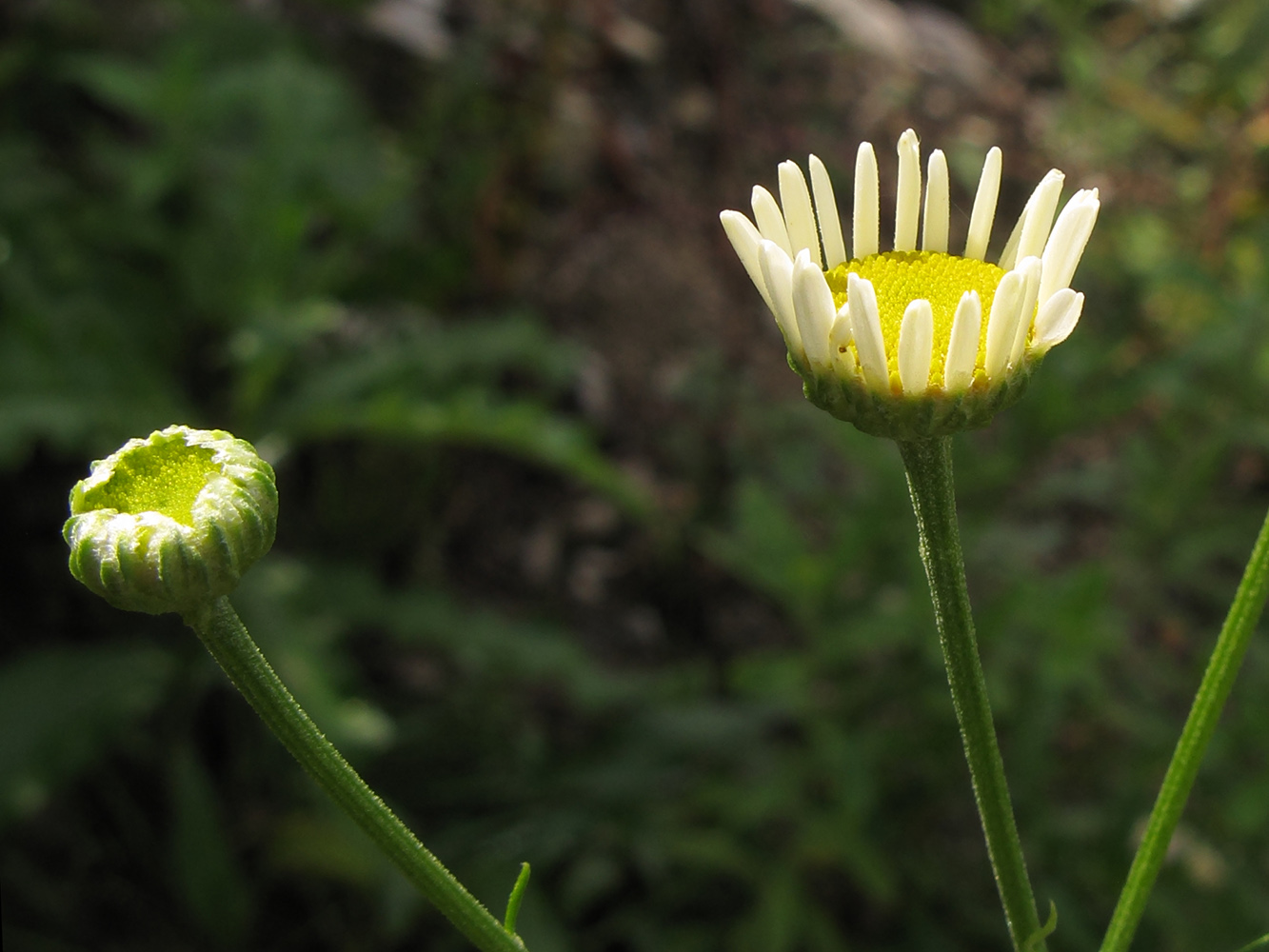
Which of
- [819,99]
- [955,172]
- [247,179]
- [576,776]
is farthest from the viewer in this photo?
[819,99]

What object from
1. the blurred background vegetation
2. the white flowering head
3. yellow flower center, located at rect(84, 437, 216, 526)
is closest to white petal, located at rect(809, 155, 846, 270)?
the white flowering head

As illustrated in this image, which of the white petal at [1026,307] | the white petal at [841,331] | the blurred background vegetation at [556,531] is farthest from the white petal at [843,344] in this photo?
the blurred background vegetation at [556,531]

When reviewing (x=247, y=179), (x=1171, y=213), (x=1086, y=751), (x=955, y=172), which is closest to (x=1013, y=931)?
(x=1086, y=751)

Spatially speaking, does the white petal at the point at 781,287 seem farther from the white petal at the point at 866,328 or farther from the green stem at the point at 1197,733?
the green stem at the point at 1197,733

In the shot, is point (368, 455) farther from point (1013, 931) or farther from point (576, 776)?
point (1013, 931)

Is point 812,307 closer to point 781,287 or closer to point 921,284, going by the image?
point 781,287

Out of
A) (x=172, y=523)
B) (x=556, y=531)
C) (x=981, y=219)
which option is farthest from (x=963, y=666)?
(x=556, y=531)
